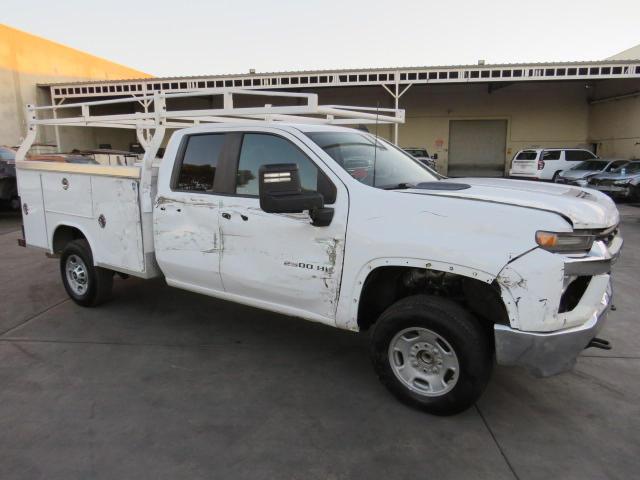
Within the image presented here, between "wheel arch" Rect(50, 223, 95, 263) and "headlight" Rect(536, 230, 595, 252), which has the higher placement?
"headlight" Rect(536, 230, 595, 252)

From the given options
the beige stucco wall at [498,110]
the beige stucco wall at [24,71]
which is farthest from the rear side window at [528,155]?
the beige stucco wall at [24,71]

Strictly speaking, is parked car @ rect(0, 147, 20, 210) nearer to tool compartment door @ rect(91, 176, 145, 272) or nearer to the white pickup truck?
tool compartment door @ rect(91, 176, 145, 272)

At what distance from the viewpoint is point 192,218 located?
4.25 meters

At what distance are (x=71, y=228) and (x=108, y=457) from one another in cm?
347

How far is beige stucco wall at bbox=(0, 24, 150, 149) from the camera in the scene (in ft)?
77.2

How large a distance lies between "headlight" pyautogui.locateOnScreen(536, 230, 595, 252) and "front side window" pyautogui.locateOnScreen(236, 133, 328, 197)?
1.66 meters

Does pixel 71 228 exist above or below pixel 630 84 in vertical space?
below

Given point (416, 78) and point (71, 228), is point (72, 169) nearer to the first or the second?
point (71, 228)

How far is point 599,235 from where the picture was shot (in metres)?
2.97

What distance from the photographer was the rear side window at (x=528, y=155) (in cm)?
2177

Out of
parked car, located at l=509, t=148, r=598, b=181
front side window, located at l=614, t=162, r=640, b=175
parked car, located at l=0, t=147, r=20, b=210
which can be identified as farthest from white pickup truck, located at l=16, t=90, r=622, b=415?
parked car, located at l=509, t=148, r=598, b=181

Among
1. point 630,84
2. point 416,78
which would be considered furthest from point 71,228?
point 630,84

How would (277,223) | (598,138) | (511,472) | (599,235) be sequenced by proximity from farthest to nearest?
(598,138)
(277,223)
(599,235)
(511,472)

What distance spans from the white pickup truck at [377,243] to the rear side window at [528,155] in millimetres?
19415
